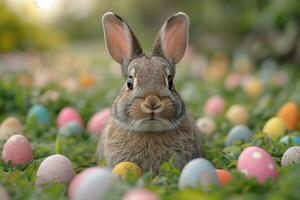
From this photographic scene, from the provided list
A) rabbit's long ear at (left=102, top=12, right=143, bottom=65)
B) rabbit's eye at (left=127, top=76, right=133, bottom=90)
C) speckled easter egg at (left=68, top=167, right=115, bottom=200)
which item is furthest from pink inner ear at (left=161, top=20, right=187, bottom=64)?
speckled easter egg at (left=68, top=167, right=115, bottom=200)

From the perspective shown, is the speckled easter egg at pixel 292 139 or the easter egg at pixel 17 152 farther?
the speckled easter egg at pixel 292 139

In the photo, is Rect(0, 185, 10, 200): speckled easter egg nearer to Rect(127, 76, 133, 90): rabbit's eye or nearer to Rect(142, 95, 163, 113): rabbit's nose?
Rect(142, 95, 163, 113): rabbit's nose

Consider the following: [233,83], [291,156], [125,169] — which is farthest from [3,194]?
[233,83]

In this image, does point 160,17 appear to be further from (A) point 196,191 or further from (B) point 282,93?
(A) point 196,191

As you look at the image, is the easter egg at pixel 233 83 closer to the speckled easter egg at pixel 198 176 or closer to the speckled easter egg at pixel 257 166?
the speckled easter egg at pixel 257 166

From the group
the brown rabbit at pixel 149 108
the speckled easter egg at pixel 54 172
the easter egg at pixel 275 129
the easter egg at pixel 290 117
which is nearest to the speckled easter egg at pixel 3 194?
the speckled easter egg at pixel 54 172

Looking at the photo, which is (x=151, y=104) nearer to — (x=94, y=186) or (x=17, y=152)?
(x=94, y=186)
